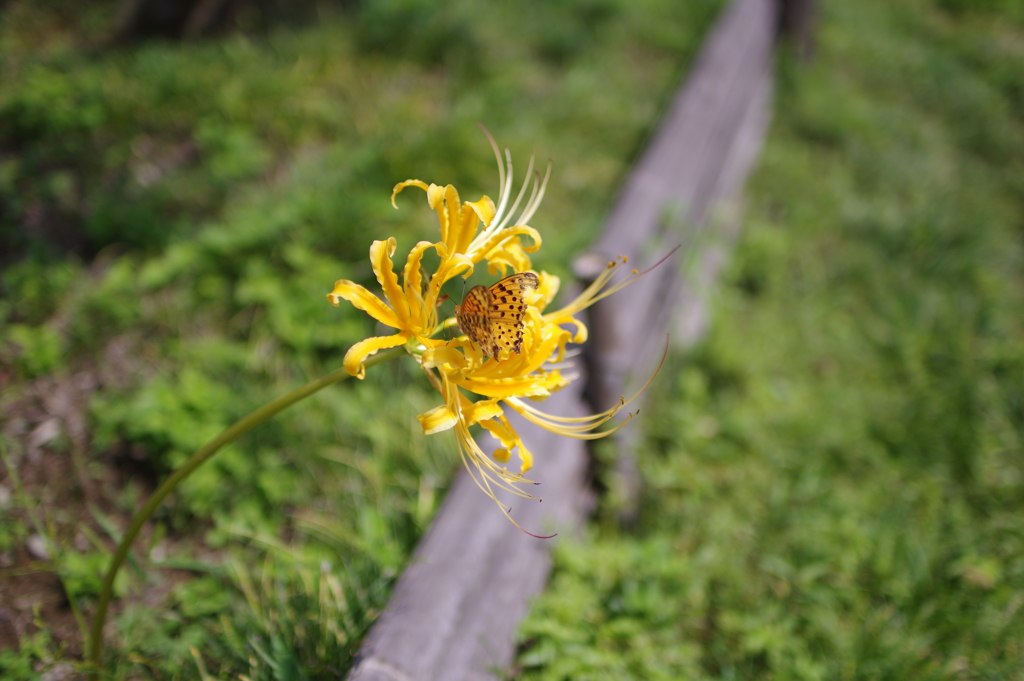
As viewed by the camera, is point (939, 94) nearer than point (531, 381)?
No

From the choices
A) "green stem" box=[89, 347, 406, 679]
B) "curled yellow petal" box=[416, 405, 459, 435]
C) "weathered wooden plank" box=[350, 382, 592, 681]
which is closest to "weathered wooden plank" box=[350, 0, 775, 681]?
"weathered wooden plank" box=[350, 382, 592, 681]

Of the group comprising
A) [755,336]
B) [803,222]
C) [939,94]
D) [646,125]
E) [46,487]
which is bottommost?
[46,487]

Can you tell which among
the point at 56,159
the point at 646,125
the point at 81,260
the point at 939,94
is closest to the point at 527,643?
the point at 81,260

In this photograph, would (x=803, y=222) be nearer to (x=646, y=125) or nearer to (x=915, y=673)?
(x=646, y=125)

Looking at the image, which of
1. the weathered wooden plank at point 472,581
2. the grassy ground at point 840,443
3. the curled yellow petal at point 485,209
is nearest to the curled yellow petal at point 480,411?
the curled yellow petal at point 485,209

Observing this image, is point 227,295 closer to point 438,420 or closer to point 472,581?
point 472,581

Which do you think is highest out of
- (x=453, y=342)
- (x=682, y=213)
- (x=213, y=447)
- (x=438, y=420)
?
(x=682, y=213)

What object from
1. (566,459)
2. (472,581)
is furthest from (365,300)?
(566,459)
